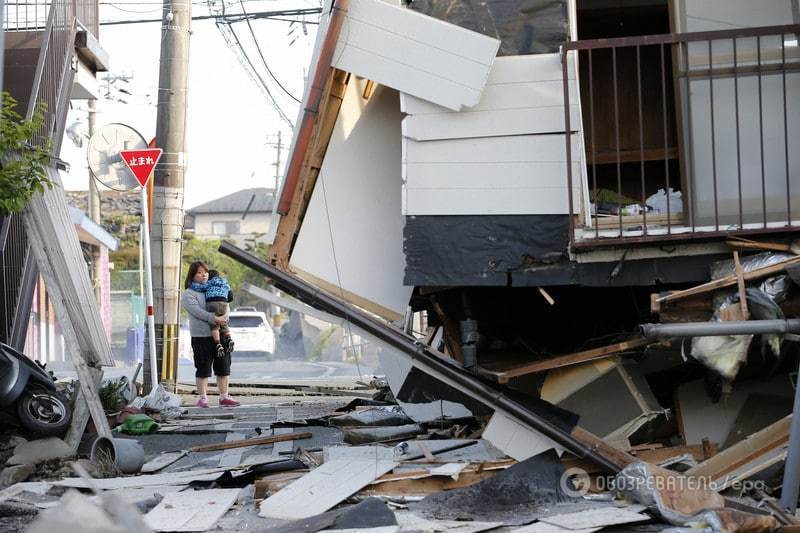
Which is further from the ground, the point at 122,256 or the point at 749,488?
the point at 122,256

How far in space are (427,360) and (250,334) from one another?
99.7 ft

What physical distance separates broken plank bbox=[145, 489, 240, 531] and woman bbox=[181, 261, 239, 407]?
5.74 meters

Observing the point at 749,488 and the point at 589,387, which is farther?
the point at 589,387

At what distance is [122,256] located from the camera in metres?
59.5

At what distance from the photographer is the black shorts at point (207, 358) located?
12.2 metres

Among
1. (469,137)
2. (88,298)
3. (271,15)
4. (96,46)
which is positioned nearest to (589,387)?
(469,137)

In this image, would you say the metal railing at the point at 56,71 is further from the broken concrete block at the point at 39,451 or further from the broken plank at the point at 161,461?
the broken plank at the point at 161,461

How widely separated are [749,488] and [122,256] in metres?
56.0

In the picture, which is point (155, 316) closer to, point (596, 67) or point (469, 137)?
point (596, 67)

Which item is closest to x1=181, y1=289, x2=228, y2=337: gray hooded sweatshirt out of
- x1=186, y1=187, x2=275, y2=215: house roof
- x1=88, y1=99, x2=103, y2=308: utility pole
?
x1=88, y1=99, x2=103, y2=308: utility pole

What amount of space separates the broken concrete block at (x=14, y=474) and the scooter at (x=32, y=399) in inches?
30.2

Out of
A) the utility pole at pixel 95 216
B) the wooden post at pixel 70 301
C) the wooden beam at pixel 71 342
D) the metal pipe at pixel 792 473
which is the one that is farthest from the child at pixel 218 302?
the utility pole at pixel 95 216

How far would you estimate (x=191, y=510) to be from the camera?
234 inches

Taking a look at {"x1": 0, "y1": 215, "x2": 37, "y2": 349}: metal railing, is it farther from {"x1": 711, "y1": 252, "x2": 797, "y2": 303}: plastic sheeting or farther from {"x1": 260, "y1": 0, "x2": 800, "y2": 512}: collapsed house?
{"x1": 711, "y1": 252, "x2": 797, "y2": 303}: plastic sheeting
